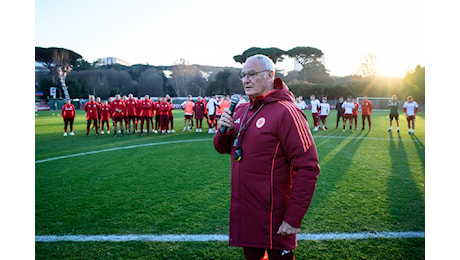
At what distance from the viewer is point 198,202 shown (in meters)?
5.15

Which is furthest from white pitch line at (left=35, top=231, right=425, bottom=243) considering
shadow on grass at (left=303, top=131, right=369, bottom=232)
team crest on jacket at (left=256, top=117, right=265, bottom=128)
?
team crest on jacket at (left=256, top=117, right=265, bottom=128)

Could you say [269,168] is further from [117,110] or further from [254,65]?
[117,110]

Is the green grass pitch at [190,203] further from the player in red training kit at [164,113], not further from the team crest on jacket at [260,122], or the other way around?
the player in red training kit at [164,113]

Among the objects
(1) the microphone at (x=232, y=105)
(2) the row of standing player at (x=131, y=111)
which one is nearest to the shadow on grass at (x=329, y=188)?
(1) the microphone at (x=232, y=105)

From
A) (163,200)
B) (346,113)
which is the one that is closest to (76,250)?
(163,200)

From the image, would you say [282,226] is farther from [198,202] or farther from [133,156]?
[133,156]

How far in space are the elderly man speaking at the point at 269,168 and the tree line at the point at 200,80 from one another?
48.6m

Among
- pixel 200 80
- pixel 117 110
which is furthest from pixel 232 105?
pixel 200 80

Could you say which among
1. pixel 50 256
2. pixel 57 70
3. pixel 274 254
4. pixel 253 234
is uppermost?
pixel 57 70

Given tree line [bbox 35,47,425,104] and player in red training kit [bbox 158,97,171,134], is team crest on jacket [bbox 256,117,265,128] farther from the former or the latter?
tree line [bbox 35,47,425,104]

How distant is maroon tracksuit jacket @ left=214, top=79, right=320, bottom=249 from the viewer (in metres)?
1.98

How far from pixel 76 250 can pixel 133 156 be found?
6167mm

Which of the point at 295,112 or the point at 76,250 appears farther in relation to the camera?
the point at 76,250

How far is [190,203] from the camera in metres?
5.10
